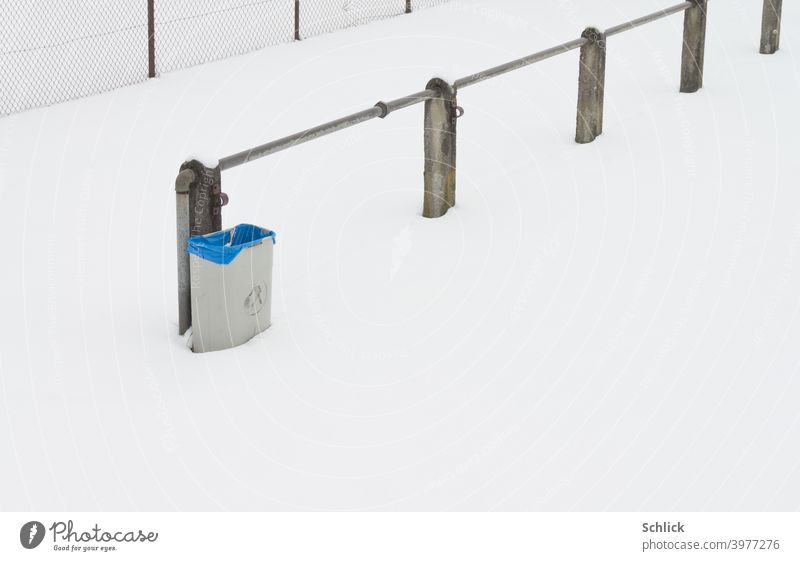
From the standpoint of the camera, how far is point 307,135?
6.04 m

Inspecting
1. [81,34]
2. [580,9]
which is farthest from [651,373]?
[81,34]

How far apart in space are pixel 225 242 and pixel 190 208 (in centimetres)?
24

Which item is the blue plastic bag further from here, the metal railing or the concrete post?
the concrete post

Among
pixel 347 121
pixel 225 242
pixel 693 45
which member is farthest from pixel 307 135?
pixel 693 45

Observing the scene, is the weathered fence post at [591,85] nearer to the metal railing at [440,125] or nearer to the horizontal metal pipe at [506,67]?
the metal railing at [440,125]

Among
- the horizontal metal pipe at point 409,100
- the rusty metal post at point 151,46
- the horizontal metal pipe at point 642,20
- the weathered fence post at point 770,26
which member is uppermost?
the weathered fence post at point 770,26

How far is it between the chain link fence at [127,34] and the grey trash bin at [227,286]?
15.7ft

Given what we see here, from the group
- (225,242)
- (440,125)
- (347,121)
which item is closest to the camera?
(225,242)

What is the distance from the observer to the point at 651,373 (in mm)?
5391

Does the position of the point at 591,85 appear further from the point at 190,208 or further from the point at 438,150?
the point at 190,208

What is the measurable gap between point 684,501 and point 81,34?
11.4 meters

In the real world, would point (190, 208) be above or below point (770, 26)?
below

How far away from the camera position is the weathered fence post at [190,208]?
5.47 m

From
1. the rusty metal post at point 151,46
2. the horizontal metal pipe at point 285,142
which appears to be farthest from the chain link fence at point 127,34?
the horizontal metal pipe at point 285,142
